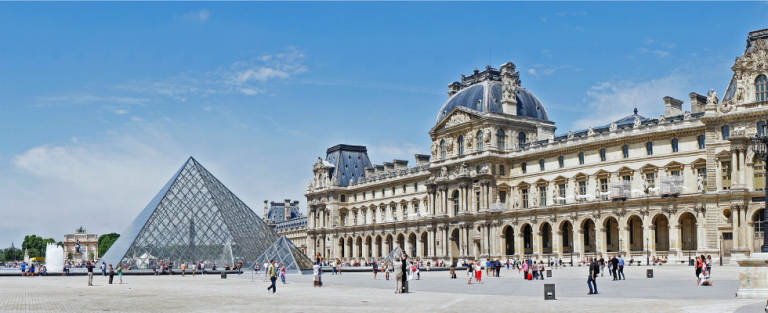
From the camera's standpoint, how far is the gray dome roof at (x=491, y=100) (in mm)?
69625

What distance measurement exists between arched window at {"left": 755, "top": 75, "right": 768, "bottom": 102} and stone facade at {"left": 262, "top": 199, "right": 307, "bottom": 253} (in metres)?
71.0

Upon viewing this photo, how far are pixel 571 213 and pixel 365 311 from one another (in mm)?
43098

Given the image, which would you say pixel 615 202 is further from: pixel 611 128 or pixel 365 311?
pixel 365 311

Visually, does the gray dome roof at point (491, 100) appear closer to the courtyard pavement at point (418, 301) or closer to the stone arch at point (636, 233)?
the stone arch at point (636, 233)

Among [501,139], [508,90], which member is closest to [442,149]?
[501,139]

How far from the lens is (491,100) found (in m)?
69.4

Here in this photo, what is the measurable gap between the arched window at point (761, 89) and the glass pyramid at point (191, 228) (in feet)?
124

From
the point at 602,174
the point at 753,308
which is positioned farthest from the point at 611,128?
the point at 753,308

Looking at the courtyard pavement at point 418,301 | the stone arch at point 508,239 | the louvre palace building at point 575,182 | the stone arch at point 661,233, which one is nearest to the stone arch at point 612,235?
the louvre palace building at point 575,182

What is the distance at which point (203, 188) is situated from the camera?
63.1 m

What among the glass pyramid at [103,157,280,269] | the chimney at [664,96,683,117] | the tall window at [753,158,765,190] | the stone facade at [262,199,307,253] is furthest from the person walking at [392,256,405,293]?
the stone facade at [262,199,307,253]

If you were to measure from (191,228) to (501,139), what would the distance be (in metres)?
27.1

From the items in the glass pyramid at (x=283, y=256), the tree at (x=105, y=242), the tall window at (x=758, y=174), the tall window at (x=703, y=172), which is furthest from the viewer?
the tree at (x=105, y=242)

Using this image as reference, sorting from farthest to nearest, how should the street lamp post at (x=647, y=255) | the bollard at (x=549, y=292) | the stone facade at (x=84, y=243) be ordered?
the stone facade at (x=84, y=243) → the street lamp post at (x=647, y=255) → the bollard at (x=549, y=292)
